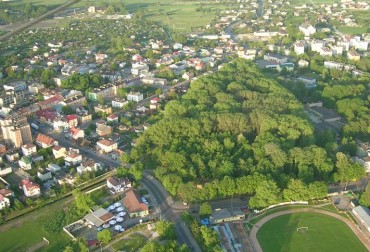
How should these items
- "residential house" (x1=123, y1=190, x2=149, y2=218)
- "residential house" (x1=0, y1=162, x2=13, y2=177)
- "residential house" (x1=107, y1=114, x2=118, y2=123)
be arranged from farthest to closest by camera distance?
1. "residential house" (x1=107, y1=114, x2=118, y2=123)
2. "residential house" (x1=0, y1=162, x2=13, y2=177)
3. "residential house" (x1=123, y1=190, x2=149, y2=218)

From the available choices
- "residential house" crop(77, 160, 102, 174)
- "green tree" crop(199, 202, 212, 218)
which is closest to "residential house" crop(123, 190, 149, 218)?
"green tree" crop(199, 202, 212, 218)

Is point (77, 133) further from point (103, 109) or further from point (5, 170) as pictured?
point (5, 170)

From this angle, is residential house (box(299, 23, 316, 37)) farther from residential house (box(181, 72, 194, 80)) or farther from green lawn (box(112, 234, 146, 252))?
green lawn (box(112, 234, 146, 252))

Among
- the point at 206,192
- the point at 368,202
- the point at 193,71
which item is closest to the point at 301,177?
the point at 368,202

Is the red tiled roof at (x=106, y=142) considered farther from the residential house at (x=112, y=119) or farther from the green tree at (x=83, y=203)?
the green tree at (x=83, y=203)

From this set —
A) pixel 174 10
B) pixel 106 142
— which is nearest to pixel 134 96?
pixel 106 142

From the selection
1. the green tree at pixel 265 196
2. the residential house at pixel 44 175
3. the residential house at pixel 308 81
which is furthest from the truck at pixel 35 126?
the residential house at pixel 308 81

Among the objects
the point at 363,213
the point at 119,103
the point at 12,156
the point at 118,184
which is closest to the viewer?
the point at 363,213
